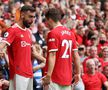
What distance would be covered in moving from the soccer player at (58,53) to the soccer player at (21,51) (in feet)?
1.28

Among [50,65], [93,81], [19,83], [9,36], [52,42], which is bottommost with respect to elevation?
[93,81]

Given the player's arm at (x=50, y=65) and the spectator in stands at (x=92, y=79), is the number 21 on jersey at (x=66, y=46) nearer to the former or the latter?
the player's arm at (x=50, y=65)

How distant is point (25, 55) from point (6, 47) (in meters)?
0.37

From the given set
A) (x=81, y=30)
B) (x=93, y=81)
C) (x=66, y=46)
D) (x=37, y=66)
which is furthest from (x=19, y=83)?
(x=81, y=30)

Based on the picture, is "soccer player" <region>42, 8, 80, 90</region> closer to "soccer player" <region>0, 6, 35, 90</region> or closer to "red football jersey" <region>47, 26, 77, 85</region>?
"red football jersey" <region>47, 26, 77, 85</region>

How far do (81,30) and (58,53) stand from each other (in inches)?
327

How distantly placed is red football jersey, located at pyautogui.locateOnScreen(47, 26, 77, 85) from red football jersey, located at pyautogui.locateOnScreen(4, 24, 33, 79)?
18.4 inches

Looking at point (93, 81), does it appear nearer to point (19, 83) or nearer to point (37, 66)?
point (37, 66)

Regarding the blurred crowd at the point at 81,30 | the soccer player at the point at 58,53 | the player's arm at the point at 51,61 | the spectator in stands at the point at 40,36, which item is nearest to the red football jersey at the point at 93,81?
the blurred crowd at the point at 81,30

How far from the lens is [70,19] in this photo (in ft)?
61.4

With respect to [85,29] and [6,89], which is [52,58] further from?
[85,29]

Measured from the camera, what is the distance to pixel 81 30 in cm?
1734

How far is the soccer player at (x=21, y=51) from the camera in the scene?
9227mm

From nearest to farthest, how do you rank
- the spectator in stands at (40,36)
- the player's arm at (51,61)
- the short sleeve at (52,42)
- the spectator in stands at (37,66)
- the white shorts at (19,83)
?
the player's arm at (51,61) < the short sleeve at (52,42) < the white shorts at (19,83) < the spectator in stands at (37,66) < the spectator in stands at (40,36)
